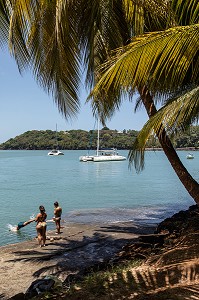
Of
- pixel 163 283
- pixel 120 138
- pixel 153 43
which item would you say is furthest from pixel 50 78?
pixel 120 138

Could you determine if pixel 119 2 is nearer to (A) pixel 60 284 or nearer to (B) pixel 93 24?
(B) pixel 93 24

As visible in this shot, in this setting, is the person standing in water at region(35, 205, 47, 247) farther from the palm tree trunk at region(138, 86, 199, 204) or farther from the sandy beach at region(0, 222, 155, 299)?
the palm tree trunk at region(138, 86, 199, 204)

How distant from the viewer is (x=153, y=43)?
538 cm

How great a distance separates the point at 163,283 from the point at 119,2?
5.50 meters

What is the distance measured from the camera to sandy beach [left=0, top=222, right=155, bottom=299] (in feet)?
31.3

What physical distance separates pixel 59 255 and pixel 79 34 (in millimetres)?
6806

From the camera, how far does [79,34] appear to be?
26.2 ft

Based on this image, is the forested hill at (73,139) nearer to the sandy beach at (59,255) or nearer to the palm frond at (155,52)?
the sandy beach at (59,255)

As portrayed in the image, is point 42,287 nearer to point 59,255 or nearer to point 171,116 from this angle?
point 171,116

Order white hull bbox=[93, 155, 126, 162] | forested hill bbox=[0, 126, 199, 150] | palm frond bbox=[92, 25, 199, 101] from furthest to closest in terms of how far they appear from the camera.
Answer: forested hill bbox=[0, 126, 199, 150] < white hull bbox=[93, 155, 126, 162] < palm frond bbox=[92, 25, 199, 101]

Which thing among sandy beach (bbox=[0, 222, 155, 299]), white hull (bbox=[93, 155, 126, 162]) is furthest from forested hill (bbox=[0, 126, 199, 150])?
sandy beach (bbox=[0, 222, 155, 299])

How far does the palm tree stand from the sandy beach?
14.5 feet

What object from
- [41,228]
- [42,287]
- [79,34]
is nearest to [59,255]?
[41,228]

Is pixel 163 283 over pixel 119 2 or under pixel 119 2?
under
